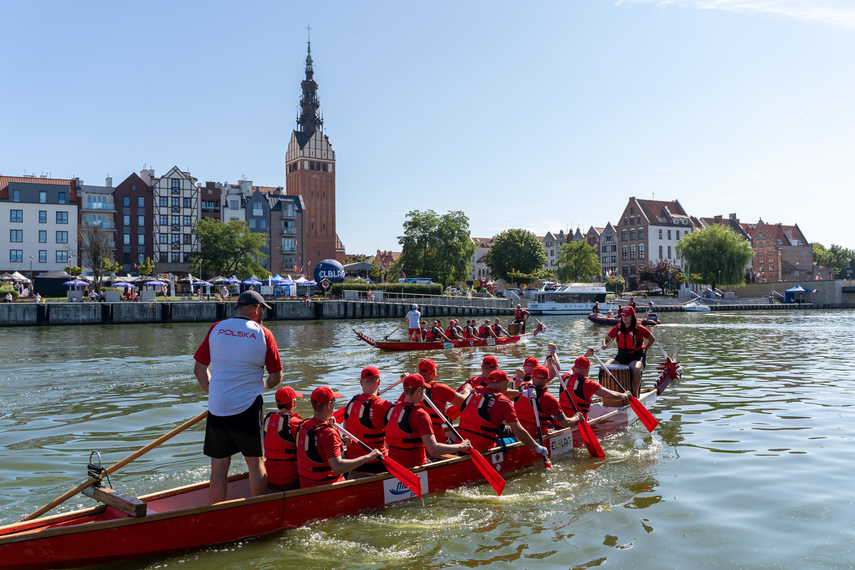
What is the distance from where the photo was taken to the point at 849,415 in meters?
14.1

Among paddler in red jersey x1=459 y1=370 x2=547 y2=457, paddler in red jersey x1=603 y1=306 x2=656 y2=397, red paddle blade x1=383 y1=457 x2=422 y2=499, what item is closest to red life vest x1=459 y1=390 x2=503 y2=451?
paddler in red jersey x1=459 y1=370 x2=547 y2=457

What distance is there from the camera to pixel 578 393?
11.5 meters

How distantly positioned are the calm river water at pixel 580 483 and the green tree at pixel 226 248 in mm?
53168

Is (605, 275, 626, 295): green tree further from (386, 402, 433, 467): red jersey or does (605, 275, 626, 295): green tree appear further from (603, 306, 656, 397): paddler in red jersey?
(386, 402, 433, 467): red jersey

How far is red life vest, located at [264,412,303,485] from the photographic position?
7410 millimetres

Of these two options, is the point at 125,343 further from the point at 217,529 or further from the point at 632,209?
the point at 632,209

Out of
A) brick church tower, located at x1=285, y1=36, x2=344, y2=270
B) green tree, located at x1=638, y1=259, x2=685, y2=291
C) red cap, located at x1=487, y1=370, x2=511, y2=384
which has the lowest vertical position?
red cap, located at x1=487, y1=370, x2=511, y2=384

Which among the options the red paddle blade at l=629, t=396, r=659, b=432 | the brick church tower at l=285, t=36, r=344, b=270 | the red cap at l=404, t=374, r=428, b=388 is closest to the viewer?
the red cap at l=404, t=374, r=428, b=388

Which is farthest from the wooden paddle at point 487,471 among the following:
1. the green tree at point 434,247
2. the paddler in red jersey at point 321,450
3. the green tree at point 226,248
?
the green tree at point 434,247

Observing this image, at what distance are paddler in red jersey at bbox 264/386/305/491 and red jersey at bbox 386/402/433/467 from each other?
53.7 inches

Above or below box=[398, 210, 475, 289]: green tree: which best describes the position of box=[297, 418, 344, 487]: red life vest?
below

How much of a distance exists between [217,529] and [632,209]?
362ft

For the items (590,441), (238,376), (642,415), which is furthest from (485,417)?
(642,415)

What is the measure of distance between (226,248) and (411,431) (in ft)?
222
